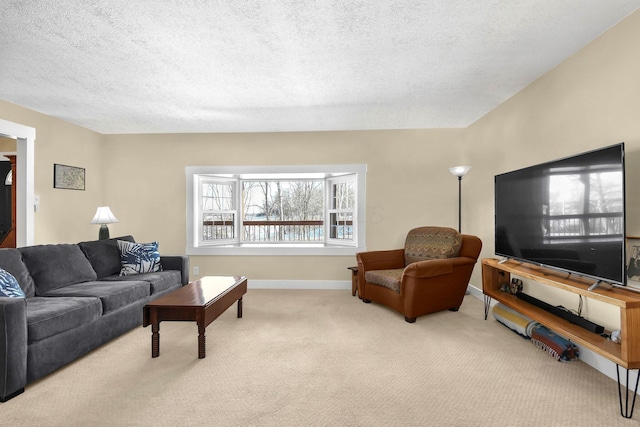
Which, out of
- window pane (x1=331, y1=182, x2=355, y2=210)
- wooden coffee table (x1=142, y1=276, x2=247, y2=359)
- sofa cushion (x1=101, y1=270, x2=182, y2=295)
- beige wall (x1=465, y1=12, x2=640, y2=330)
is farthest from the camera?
window pane (x1=331, y1=182, x2=355, y2=210)

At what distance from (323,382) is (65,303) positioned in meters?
2.10

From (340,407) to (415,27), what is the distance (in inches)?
97.9

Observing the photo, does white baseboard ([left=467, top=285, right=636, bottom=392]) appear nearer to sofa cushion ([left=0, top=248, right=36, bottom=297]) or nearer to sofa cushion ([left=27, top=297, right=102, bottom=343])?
sofa cushion ([left=27, top=297, right=102, bottom=343])

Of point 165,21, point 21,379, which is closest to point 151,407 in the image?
point 21,379

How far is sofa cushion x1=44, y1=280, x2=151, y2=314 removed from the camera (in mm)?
2738

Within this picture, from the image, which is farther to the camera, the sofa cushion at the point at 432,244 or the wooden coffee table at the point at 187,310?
the sofa cushion at the point at 432,244

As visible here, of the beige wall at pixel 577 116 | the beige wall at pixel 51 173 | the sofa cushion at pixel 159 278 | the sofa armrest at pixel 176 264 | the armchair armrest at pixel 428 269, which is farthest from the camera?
the sofa armrest at pixel 176 264

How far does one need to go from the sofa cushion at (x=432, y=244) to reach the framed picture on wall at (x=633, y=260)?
1671 millimetres

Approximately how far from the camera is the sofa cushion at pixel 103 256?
3500 millimetres

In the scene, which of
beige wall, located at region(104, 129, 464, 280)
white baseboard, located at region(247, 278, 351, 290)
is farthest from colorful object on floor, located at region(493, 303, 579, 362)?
white baseboard, located at region(247, 278, 351, 290)

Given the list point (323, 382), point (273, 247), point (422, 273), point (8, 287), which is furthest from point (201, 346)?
point (273, 247)

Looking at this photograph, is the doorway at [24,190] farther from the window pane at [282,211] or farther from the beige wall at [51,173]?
the window pane at [282,211]

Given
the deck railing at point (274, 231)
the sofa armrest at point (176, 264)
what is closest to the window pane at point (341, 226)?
the deck railing at point (274, 231)

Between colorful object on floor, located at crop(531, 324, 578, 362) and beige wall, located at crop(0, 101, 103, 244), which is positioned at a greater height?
beige wall, located at crop(0, 101, 103, 244)
